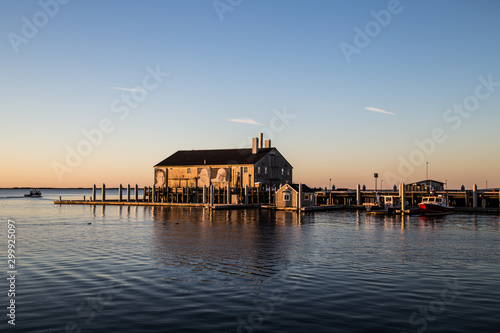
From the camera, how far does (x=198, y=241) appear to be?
32219mm

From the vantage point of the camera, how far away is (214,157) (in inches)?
3376

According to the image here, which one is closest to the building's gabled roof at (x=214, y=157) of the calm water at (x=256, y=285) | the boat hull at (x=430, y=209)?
the boat hull at (x=430, y=209)

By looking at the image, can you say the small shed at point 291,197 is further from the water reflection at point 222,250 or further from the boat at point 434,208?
the water reflection at point 222,250

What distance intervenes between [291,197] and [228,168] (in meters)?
17.5

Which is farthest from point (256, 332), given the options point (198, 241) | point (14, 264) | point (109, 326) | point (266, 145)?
point (266, 145)

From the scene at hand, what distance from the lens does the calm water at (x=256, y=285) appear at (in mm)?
13117

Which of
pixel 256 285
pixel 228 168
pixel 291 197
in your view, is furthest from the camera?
pixel 228 168

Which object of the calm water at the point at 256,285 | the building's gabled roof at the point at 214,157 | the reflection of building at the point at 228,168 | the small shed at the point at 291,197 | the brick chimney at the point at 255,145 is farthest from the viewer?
the brick chimney at the point at 255,145

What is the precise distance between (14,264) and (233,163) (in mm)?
60241

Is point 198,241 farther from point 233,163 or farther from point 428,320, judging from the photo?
point 233,163

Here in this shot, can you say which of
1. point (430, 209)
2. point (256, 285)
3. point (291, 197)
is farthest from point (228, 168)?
point (256, 285)

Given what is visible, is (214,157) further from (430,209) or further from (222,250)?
(222,250)

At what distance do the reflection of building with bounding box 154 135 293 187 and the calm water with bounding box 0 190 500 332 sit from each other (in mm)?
47396

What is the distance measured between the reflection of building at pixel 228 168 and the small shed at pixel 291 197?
405 inches
